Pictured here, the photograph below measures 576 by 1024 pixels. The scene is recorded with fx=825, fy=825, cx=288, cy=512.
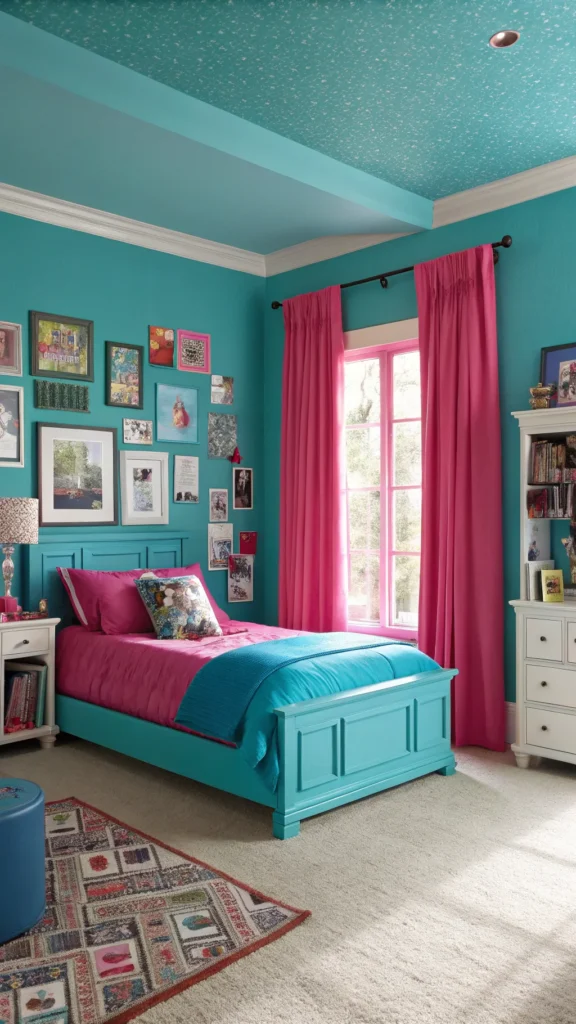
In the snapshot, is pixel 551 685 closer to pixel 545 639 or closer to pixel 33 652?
pixel 545 639

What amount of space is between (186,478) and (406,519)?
140cm

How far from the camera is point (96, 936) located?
2361 millimetres

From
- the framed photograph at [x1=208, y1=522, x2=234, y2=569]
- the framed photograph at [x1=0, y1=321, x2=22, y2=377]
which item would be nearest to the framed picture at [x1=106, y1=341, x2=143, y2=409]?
the framed photograph at [x1=0, y1=321, x2=22, y2=377]

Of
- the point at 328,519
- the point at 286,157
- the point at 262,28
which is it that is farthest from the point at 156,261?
the point at 262,28

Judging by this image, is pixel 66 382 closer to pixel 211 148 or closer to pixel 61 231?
pixel 61 231

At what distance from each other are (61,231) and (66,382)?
842mm

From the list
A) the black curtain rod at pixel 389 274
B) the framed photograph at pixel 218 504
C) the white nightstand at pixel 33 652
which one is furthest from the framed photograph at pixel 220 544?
the black curtain rod at pixel 389 274

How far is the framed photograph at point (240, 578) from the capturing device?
5.47m

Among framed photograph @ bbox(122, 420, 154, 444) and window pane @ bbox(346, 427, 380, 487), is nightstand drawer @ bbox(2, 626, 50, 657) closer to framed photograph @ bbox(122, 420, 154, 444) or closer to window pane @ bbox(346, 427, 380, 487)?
framed photograph @ bbox(122, 420, 154, 444)

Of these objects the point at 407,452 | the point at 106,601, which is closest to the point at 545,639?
the point at 407,452

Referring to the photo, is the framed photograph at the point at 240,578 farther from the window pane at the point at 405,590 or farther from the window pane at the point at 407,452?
the window pane at the point at 407,452

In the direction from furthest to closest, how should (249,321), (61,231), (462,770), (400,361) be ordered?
(249,321)
(400,361)
(61,231)
(462,770)

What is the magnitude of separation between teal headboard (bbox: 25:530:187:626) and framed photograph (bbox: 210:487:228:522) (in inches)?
12.3

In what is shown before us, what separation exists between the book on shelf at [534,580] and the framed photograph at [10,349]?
284 centimetres
